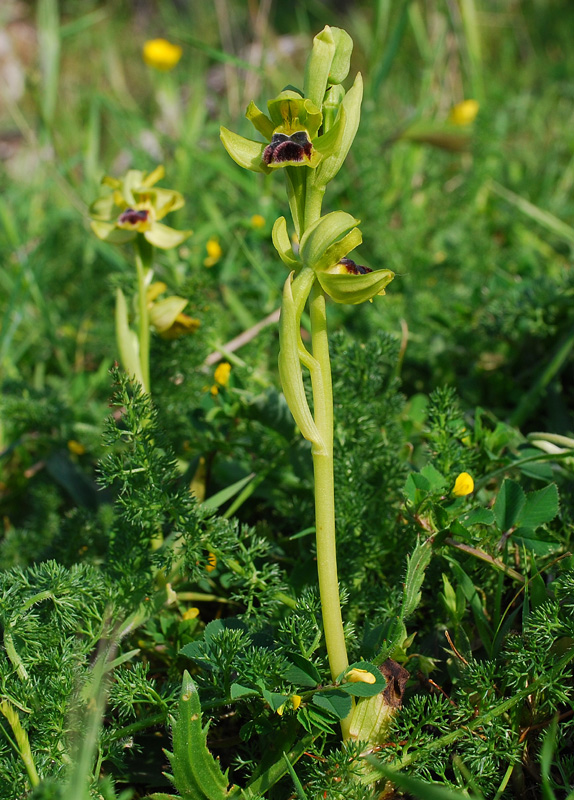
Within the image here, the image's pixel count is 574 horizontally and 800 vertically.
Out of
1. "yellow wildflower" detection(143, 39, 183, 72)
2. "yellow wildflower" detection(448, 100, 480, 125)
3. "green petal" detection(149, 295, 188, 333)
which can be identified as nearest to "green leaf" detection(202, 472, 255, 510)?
"green petal" detection(149, 295, 188, 333)

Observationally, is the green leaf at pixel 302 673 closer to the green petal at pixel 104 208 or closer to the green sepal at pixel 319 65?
the green sepal at pixel 319 65

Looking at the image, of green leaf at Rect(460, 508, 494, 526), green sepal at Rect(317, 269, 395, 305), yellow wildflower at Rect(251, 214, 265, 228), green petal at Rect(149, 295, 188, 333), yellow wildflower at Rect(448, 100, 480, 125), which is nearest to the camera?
green sepal at Rect(317, 269, 395, 305)

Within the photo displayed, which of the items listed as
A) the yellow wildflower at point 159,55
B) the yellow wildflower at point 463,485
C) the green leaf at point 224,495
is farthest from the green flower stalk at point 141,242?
the yellow wildflower at point 159,55

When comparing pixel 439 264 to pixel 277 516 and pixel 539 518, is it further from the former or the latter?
pixel 539 518

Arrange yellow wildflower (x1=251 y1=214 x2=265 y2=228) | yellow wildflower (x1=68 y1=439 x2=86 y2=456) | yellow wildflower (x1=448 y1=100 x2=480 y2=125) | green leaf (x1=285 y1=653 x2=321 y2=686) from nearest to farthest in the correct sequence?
green leaf (x1=285 y1=653 x2=321 y2=686) → yellow wildflower (x1=68 y1=439 x2=86 y2=456) → yellow wildflower (x1=251 y1=214 x2=265 y2=228) → yellow wildflower (x1=448 y1=100 x2=480 y2=125)

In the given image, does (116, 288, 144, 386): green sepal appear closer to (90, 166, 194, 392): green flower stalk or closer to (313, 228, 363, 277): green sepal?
(90, 166, 194, 392): green flower stalk

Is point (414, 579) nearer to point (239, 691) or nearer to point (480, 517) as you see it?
point (480, 517)
